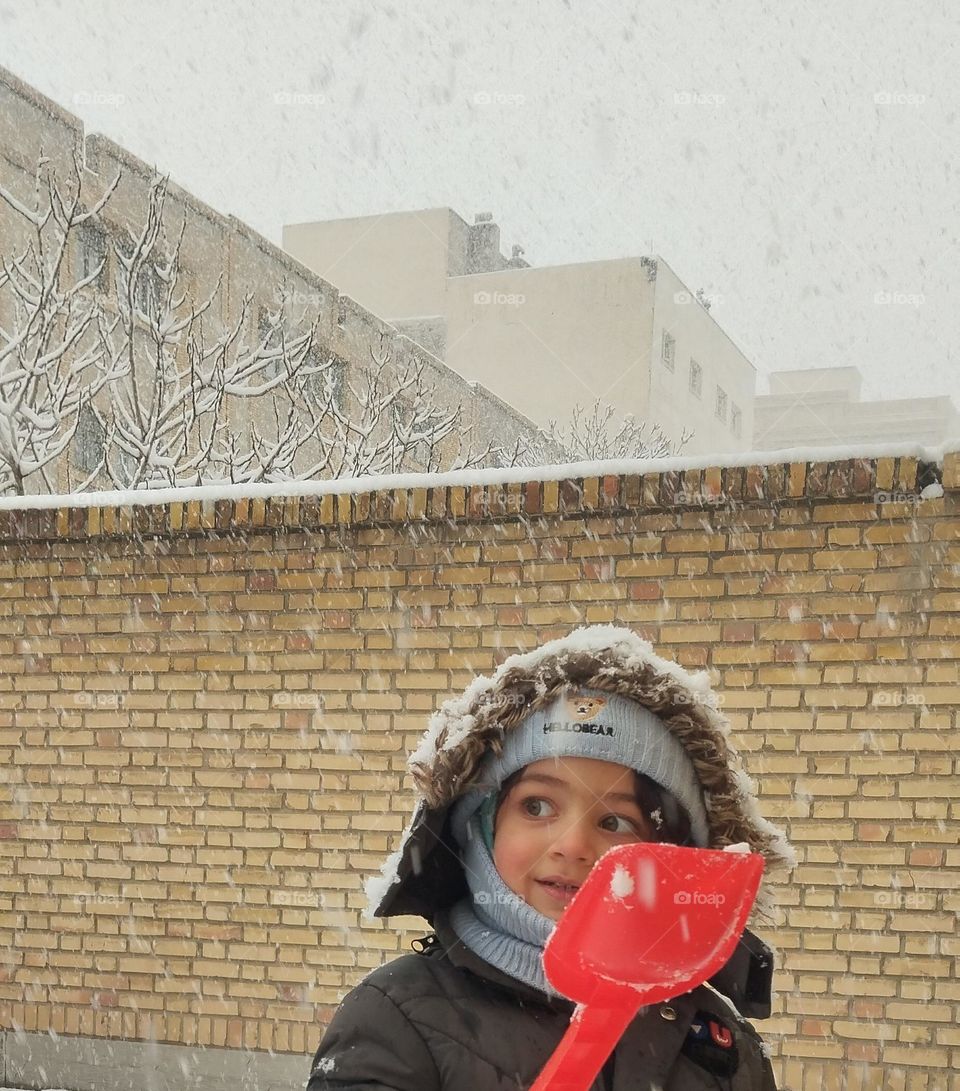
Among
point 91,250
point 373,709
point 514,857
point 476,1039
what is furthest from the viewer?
point 91,250

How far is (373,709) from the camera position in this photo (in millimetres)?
4793

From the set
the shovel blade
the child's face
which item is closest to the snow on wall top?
the child's face

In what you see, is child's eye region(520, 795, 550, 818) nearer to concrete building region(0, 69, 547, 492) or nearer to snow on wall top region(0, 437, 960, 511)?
snow on wall top region(0, 437, 960, 511)

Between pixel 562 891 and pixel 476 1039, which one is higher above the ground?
pixel 562 891

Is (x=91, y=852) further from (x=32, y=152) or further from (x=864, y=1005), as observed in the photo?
(x=32, y=152)

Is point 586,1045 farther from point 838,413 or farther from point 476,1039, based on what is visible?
point 838,413

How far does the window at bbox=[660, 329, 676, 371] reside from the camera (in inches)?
1320

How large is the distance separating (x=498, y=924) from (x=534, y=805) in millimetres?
161

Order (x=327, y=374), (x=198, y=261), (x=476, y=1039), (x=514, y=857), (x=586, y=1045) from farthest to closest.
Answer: (x=327, y=374), (x=198, y=261), (x=514, y=857), (x=476, y=1039), (x=586, y=1045)

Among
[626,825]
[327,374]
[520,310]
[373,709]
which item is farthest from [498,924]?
[520,310]

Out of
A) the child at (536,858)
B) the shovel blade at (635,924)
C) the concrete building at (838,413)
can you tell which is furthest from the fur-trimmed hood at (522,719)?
the concrete building at (838,413)

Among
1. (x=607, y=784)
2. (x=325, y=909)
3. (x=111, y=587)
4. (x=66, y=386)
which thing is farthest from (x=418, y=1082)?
(x=66, y=386)

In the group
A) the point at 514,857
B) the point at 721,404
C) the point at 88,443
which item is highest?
the point at 721,404

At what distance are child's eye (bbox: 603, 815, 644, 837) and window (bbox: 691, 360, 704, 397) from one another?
36.4 metres
